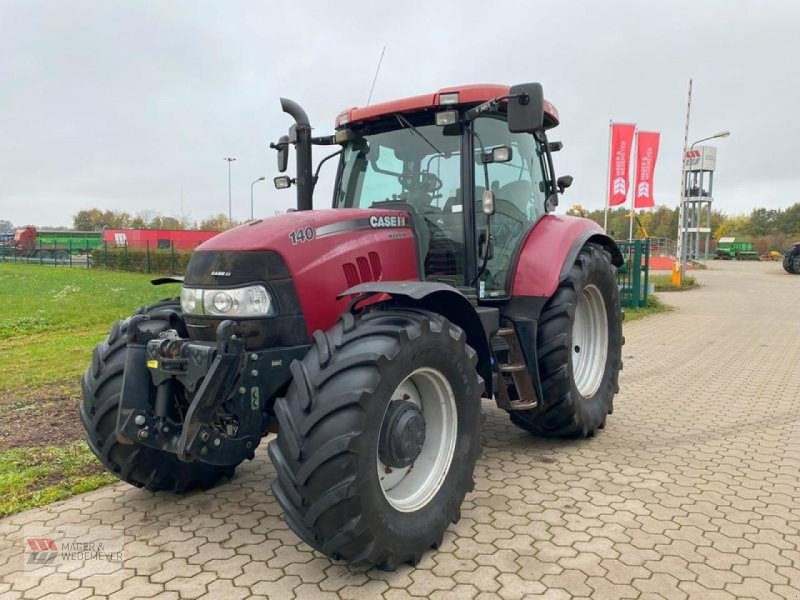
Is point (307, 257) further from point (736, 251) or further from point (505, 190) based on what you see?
point (736, 251)

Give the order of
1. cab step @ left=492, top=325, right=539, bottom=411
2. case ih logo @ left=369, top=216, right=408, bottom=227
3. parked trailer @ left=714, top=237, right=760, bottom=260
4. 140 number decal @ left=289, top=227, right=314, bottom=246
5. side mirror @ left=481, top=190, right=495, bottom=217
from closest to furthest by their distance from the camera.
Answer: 140 number decal @ left=289, top=227, right=314, bottom=246 → case ih logo @ left=369, top=216, right=408, bottom=227 → side mirror @ left=481, top=190, right=495, bottom=217 → cab step @ left=492, top=325, right=539, bottom=411 → parked trailer @ left=714, top=237, right=760, bottom=260

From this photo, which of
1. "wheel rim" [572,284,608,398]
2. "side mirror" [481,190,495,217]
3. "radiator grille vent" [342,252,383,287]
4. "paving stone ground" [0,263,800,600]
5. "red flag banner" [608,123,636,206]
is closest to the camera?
"paving stone ground" [0,263,800,600]

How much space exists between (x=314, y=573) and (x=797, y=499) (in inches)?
117

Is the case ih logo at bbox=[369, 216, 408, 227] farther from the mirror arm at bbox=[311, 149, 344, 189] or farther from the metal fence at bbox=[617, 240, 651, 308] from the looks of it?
the metal fence at bbox=[617, 240, 651, 308]

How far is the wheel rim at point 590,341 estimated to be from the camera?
5113 millimetres

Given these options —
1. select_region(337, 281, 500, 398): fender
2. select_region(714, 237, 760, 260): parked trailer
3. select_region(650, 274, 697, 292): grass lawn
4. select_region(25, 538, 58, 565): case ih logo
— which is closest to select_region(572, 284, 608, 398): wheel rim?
select_region(337, 281, 500, 398): fender

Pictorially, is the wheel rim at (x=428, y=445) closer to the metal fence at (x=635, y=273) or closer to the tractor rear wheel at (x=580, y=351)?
the tractor rear wheel at (x=580, y=351)

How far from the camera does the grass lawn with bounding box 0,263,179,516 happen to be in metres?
3.95

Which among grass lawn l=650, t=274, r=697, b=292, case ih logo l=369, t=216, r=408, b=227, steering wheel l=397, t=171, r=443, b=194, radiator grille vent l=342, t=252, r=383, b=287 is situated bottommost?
grass lawn l=650, t=274, r=697, b=292

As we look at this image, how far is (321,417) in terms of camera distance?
2561 mm

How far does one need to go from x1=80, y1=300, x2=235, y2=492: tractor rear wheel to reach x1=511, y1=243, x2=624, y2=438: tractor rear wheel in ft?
8.02

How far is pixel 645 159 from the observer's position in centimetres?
2025

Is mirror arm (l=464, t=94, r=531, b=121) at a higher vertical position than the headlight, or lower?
higher

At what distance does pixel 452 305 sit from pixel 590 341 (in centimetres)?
227
